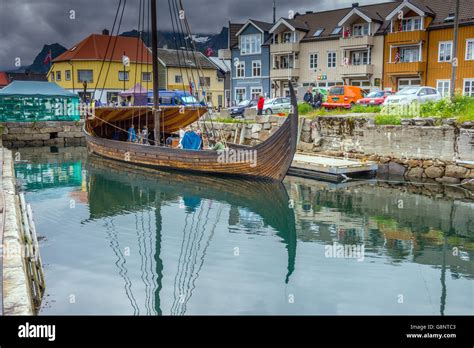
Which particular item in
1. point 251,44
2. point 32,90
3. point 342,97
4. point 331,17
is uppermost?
point 331,17

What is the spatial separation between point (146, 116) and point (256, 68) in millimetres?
24561

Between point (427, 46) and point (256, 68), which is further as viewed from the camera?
point (256, 68)

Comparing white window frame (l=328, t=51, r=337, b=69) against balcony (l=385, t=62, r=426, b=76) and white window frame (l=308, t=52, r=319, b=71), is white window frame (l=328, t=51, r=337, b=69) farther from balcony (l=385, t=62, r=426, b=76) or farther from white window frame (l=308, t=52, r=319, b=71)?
balcony (l=385, t=62, r=426, b=76)

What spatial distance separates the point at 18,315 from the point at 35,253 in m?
3.47

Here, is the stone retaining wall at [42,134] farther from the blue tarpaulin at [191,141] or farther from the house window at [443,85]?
the house window at [443,85]

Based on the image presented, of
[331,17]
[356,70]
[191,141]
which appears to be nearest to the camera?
[191,141]

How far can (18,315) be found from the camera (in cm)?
573

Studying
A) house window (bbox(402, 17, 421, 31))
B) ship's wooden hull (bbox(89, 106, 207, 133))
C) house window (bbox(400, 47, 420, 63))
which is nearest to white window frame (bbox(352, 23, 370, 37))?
house window (bbox(402, 17, 421, 31))

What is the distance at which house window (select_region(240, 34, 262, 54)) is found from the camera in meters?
49.2

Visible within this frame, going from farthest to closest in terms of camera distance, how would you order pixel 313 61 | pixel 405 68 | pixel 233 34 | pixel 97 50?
pixel 97 50, pixel 233 34, pixel 313 61, pixel 405 68

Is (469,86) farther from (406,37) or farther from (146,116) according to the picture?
(146,116)

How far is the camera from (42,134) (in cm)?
3572

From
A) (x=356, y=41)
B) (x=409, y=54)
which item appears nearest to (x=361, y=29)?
(x=356, y=41)
